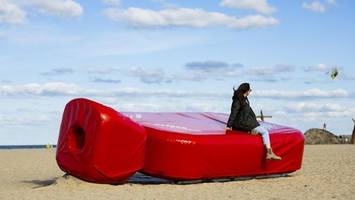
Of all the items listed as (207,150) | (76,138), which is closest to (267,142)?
(207,150)

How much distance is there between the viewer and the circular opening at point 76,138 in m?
10.9

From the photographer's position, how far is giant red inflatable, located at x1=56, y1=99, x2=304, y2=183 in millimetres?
10297

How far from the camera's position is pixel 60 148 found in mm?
11133

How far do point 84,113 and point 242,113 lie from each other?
3.23 metres

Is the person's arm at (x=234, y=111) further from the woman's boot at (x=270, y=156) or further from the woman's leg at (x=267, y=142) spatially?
the woman's boot at (x=270, y=156)

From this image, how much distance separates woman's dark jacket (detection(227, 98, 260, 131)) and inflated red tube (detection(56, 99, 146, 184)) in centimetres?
212

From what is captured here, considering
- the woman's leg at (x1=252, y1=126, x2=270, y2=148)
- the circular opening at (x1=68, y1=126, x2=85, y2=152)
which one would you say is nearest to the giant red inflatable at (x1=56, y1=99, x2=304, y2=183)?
the circular opening at (x1=68, y1=126, x2=85, y2=152)

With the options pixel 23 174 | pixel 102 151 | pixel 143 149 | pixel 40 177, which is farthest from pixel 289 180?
pixel 23 174

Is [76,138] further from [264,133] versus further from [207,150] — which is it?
[264,133]

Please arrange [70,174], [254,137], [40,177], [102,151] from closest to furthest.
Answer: [102,151]
[70,174]
[254,137]
[40,177]

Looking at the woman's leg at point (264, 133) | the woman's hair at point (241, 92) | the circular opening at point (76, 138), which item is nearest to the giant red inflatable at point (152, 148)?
the circular opening at point (76, 138)

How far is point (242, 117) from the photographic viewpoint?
1198 cm

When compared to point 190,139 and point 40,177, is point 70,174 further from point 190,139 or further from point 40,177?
point 40,177

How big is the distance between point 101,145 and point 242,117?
3144 mm
